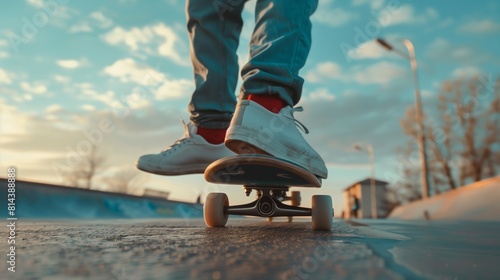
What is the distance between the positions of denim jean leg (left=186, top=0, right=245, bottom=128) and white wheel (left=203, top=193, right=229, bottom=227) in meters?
0.70

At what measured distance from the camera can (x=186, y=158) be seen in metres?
2.44

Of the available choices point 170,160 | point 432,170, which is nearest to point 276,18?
point 170,160

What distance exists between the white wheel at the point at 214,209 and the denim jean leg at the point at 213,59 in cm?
70

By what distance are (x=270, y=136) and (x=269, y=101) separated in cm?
18

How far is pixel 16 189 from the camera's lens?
17.0ft

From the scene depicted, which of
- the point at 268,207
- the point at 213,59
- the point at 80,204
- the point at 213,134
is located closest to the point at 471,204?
the point at 80,204

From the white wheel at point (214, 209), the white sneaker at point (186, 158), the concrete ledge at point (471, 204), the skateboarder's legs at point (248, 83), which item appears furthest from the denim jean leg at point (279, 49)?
the concrete ledge at point (471, 204)

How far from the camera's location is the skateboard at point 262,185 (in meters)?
1.64

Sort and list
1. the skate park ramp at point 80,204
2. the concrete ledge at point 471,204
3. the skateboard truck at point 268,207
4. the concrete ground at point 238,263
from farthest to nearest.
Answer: the concrete ledge at point 471,204, the skate park ramp at point 80,204, the skateboard truck at point 268,207, the concrete ground at point 238,263

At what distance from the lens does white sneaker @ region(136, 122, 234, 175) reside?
242cm

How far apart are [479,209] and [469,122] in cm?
1794

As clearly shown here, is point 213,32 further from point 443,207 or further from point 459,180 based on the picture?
point 459,180

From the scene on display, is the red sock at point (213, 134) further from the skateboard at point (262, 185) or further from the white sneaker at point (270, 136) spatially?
the white sneaker at point (270, 136)

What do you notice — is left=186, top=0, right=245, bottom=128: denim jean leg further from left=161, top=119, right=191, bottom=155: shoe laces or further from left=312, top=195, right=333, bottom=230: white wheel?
left=312, top=195, right=333, bottom=230: white wheel
